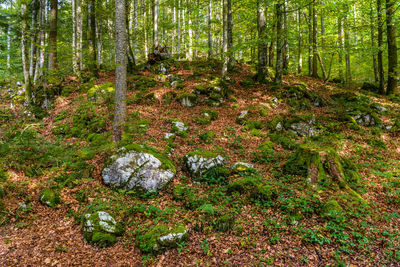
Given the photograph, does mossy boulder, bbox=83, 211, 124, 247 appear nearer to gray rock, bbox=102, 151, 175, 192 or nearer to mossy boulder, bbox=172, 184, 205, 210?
gray rock, bbox=102, 151, 175, 192

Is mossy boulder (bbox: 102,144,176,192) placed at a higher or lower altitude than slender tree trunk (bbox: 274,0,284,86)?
lower

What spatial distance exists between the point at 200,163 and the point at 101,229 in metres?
3.34

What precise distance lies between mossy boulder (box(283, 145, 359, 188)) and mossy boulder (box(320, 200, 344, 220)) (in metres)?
0.94

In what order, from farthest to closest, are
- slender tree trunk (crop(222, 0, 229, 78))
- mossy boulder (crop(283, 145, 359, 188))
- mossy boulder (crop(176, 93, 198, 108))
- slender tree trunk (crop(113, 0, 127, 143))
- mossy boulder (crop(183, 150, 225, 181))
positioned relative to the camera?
1. slender tree trunk (crop(222, 0, 229, 78))
2. mossy boulder (crop(176, 93, 198, 108))
3. slender tree trunk (crop(113, 0, 127, 143))
4. mossy boulder (crop(183, 150, 225, 181))
5. mossy boulder (crop(283, 145, 359, 188))

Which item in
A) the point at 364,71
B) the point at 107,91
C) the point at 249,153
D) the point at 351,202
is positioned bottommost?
the point at 351,202

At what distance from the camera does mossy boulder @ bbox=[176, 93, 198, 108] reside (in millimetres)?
10781

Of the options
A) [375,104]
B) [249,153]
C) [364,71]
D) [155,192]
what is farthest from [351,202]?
[364,71]

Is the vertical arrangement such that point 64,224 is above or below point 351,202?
below

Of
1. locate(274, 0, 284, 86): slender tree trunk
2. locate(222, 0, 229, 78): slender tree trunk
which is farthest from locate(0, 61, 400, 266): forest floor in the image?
locate(222, 0, 229, 78): slender tree trunk

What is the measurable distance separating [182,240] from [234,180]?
8.10ft

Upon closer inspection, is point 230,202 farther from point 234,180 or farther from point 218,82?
point 218,82

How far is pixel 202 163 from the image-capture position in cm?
646

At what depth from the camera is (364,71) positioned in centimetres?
1855

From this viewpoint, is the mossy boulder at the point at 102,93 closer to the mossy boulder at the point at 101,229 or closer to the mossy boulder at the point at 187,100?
the mossy boulder at the point at 187,100
